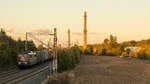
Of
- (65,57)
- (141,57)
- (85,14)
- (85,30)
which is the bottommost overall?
(141,57)

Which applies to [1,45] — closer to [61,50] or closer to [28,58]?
[28,58]

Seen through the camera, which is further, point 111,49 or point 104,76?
point 111,49

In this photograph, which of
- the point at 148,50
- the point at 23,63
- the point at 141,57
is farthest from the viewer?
the point at 141,57

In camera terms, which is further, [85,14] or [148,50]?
[85,14]

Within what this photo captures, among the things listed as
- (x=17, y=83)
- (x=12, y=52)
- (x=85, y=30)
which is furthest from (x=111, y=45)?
(x=17, y=83)

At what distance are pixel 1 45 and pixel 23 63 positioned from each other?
527 centimetres

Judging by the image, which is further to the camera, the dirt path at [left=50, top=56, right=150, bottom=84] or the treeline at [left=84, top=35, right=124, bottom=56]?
the treeline at [left=84, top=35, right=124, bottom=56]

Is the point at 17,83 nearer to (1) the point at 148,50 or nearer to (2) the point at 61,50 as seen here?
(2) the point at 61,50

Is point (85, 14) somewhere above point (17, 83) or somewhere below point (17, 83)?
above

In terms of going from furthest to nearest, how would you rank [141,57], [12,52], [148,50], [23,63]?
1. [141,57]
2. [148,50]
3. [12,52]
4. [23,63]

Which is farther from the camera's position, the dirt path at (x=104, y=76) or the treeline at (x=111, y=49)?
the treeline at (x=111, y=49)

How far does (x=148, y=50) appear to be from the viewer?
5844 centimetres

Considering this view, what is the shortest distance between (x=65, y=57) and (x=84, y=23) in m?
62.1

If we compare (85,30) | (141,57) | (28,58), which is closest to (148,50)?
(141,57)
